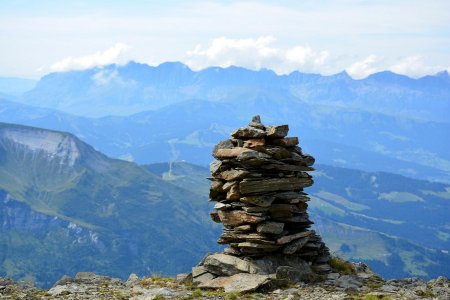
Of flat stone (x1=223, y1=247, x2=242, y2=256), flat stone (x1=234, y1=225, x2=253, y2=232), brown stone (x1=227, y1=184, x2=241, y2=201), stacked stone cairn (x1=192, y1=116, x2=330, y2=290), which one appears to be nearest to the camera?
stacked stone cairn (x1=192, y1=116, x2=330, y2=290)

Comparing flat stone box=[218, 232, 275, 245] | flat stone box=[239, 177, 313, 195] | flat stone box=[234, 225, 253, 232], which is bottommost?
flat stone box=[218, 232, 275, 245]

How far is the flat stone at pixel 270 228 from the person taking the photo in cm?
3591

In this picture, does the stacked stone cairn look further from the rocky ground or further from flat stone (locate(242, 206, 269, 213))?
the rocky ground

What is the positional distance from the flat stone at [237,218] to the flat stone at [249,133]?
17.7 ft

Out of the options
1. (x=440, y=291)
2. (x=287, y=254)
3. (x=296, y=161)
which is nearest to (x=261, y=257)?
(x=287, y=254)

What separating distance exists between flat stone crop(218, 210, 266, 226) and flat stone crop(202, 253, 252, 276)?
2.29m

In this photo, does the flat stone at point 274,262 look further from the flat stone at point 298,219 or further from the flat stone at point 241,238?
the flat stone at point 298,219

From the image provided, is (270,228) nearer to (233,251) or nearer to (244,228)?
(244,228)

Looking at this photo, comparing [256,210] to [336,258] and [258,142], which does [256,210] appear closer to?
[258,142]

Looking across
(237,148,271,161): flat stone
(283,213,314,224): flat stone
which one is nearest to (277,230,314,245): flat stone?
(283,213,314,224): flat stone

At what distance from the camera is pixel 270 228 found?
118 feet

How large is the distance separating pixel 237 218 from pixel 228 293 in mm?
7045

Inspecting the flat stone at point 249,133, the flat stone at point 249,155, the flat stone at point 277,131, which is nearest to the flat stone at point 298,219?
the flat stone at point 249,155

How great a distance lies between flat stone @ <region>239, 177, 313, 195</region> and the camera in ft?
119
